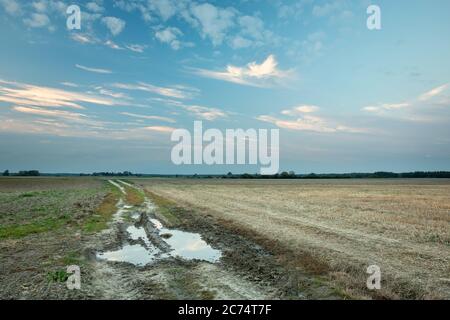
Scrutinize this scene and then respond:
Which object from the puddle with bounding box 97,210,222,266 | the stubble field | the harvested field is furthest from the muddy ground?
the harvested field

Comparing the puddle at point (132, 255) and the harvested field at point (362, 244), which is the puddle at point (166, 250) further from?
the harvested field at point (362, 244)

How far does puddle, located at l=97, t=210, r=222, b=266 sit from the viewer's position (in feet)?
42.3

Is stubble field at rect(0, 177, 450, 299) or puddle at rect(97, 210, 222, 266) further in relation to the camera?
puddle at rect(97, 210, 222, 266)

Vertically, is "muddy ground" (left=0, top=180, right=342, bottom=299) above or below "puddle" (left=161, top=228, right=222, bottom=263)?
above

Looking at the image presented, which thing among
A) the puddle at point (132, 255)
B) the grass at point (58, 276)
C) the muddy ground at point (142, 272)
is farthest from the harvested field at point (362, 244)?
the grass at point (58, 276)

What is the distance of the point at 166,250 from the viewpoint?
14.2m

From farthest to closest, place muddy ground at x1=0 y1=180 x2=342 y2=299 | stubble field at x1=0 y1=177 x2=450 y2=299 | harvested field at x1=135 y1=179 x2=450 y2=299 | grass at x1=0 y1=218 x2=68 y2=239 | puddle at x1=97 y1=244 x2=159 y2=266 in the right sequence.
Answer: grass at x1=0 y1=218 x2=68 y2=239
puddle at x1=97 y1=244 x2=159 y2=266
harvested field at x1=135 y1=179 x2=450 y2=299
stubble field at x1=0 y1=177 x2=450 y2=299
muddy ground at x1=0 y1=180 x2=342 y2=299

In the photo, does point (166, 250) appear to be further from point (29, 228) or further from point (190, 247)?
point (29, 228)

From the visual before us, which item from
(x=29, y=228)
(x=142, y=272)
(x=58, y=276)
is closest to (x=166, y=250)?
(x=142, y=272)

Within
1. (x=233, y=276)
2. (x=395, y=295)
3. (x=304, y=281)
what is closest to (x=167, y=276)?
(x=233, y=276)

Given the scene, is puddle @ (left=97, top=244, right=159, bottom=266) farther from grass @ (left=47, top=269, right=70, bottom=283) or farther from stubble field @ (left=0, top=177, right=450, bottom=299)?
grass @ (left=47, top=269, right=70, bottom=283)
